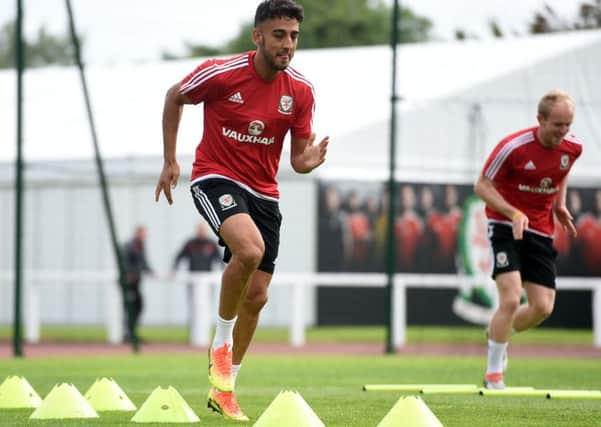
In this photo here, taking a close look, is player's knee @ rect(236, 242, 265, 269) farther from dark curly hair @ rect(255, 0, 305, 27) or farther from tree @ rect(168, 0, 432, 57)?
tree @ rect(168, 0, 432, 57)

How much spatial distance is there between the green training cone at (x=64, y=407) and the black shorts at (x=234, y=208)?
1.20 m

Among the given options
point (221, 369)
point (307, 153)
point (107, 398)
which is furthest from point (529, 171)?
point (107, 398)

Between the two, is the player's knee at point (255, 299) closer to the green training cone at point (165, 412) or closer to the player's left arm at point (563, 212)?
the green training cone at point (165, 412)

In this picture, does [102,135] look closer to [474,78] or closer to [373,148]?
[373,148]

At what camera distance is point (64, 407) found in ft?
24.9

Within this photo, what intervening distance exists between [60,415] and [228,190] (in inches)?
61.4

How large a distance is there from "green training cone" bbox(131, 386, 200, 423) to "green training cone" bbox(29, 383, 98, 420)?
375 mm

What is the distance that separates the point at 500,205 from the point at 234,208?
277 cm

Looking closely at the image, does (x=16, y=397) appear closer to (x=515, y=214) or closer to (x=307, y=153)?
(x=307, y=153)

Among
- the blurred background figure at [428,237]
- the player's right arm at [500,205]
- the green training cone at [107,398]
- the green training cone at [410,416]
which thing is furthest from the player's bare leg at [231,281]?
the blurred background figure at [428,237]

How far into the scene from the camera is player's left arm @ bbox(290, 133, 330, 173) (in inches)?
312

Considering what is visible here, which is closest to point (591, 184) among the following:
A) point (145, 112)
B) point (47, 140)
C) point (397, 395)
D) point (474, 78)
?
point (474, 78)

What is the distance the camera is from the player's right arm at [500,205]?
9.52 meters

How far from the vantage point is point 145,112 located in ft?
78.8
